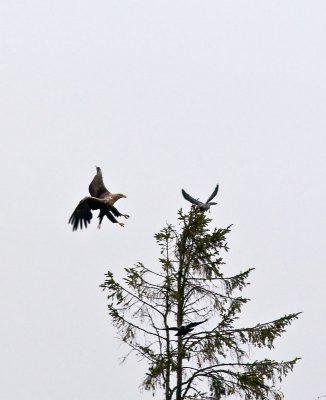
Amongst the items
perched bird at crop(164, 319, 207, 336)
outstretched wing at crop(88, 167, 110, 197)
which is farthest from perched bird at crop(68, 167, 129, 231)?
perched bird at crop(164, 319, 207, 336)

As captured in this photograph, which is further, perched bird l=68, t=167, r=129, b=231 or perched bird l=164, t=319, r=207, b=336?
perched bird l=68, t=167, r=129, b=231

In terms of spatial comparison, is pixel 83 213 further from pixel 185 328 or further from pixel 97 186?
pixel 185 328

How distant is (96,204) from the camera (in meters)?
21.6

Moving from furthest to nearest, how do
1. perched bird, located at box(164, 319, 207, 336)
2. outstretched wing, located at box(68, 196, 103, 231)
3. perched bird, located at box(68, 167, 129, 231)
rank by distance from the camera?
outstretched wing, located at box(68, 196, 103, 231) → perched bird, located at box(68, 167, 129, 231) → perched bird, located at box(164, 319, 207, 336)

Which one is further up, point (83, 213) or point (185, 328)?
point (83, 213)

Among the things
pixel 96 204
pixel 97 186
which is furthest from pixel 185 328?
pixel 97 186

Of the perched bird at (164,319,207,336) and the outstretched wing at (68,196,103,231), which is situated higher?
the outstretched wing at (68,196,103,231)

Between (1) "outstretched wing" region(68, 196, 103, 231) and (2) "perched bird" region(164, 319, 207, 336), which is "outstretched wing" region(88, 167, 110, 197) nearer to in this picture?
(1) "outstretched wing" region(68, 196, 103, 231)

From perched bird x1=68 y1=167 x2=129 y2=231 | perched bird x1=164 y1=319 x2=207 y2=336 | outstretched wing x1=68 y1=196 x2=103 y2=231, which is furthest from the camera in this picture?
outstretched wing x1=68 y1=196 x2=103 y2=231

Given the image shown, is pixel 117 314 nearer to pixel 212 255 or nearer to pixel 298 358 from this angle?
pixel 212 255

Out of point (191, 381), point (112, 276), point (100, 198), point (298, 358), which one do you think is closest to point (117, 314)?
point (112, 276)

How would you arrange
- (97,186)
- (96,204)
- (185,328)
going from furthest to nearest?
(97,186), (96,204), (185,328)

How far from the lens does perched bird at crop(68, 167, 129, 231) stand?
2120 cm

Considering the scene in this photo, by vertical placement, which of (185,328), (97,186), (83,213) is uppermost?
(97,186)
